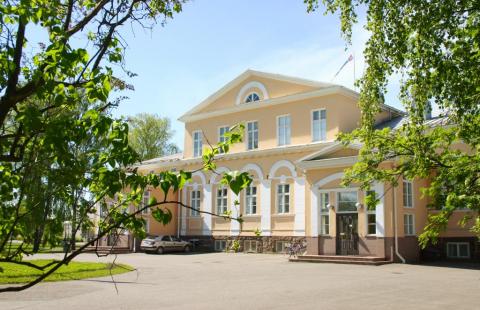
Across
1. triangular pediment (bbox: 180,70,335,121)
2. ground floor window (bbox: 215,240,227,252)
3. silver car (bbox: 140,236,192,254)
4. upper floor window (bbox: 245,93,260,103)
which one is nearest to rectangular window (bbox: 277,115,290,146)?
triangular pediment (bbox: 180,70,335,121)

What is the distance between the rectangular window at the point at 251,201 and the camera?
109 ft

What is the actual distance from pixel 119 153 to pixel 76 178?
33 cm

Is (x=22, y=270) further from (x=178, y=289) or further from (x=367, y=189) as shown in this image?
(x=367, y=189)

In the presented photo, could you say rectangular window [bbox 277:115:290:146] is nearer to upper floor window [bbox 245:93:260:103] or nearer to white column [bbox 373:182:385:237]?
upper floor window [bbox 245:93:260:103]

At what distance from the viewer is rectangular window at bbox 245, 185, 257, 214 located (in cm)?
3317

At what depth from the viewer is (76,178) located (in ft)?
11.4

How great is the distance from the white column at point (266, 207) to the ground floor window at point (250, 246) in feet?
3.74

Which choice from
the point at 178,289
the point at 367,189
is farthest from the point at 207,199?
the point at 367,189

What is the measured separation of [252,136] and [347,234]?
1137 cm

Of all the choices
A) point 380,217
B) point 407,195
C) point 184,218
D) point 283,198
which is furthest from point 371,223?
point 184,218

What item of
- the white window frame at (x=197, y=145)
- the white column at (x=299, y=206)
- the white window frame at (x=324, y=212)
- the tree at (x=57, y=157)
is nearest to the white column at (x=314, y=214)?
the white window frame at (x=324, y=212)

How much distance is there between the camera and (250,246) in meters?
32.8

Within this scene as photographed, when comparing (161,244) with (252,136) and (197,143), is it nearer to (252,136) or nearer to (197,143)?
(197,143)

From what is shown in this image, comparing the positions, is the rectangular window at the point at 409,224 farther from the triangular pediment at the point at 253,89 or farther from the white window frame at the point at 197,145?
the white window frame at the point at 197,145
